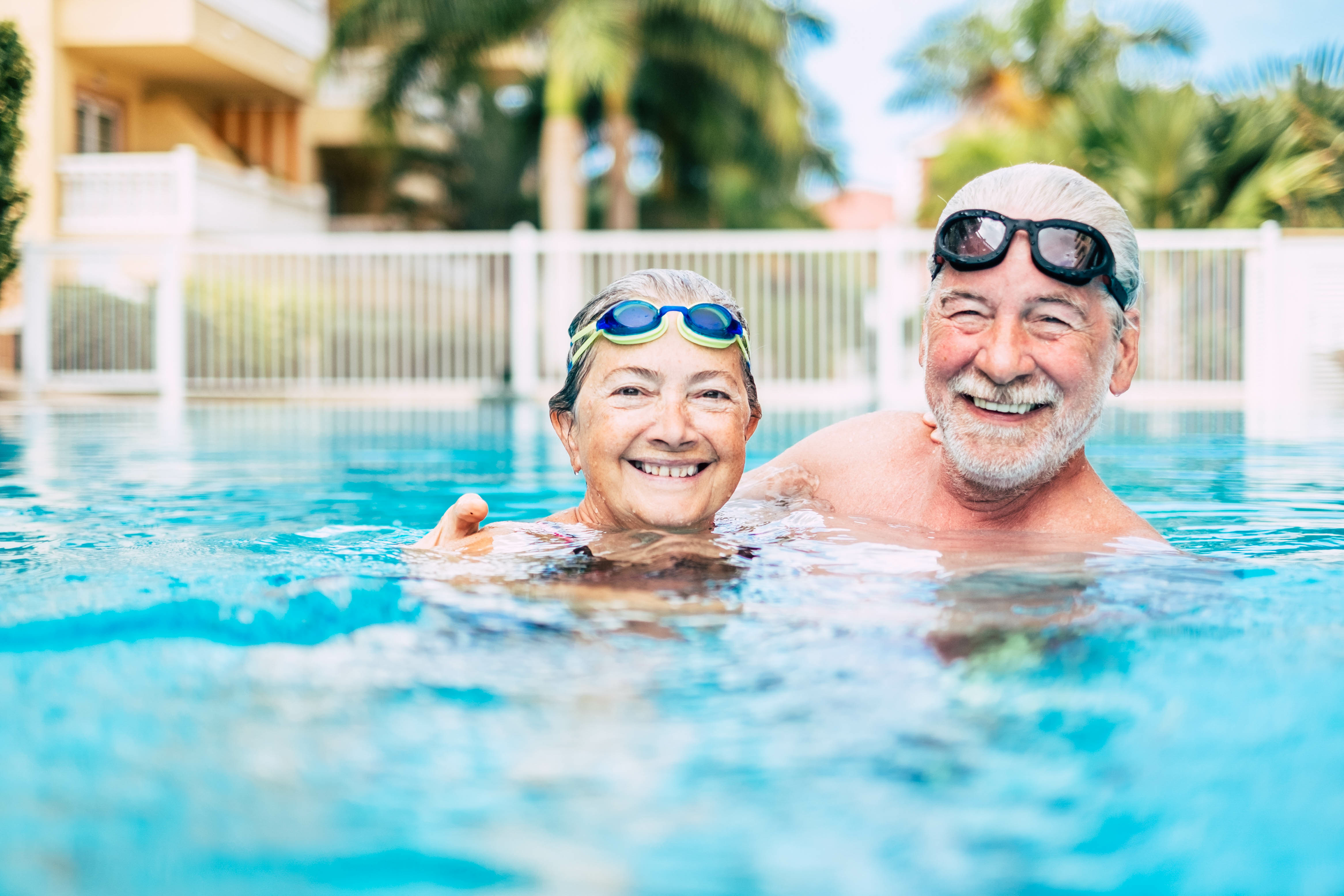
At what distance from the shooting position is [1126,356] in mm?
2977

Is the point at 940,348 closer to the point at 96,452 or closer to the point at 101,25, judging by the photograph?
the point at 96,452

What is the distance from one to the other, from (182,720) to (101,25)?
20.9 metres

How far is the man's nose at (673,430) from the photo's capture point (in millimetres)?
2625

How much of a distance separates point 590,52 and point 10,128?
8187mm

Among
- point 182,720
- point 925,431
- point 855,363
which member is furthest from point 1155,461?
point 855,363

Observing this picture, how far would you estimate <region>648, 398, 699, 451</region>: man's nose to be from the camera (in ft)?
8.61

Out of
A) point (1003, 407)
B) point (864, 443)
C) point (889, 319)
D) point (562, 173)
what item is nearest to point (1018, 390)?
point (1003, 407)

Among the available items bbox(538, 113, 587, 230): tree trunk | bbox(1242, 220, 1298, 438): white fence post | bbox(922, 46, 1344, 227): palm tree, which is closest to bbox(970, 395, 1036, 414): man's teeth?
bbox(1242, 220, 1298, 438): white fence post

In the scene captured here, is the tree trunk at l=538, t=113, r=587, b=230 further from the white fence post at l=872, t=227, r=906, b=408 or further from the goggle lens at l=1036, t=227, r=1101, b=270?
the goggle lens at l=1036, t=227, r=1101, b=270

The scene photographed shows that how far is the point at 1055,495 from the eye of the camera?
312cm

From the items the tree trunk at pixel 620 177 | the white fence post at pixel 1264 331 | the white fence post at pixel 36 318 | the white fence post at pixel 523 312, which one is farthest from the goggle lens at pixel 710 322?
the tree trunk at pixel 620 177

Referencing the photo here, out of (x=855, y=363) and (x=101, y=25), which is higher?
(x=101, y=25)

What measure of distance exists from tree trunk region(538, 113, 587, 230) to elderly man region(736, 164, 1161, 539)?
16.3 metres

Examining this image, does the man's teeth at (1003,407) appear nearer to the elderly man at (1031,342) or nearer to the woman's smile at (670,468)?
the elderly man at (1031,342)
